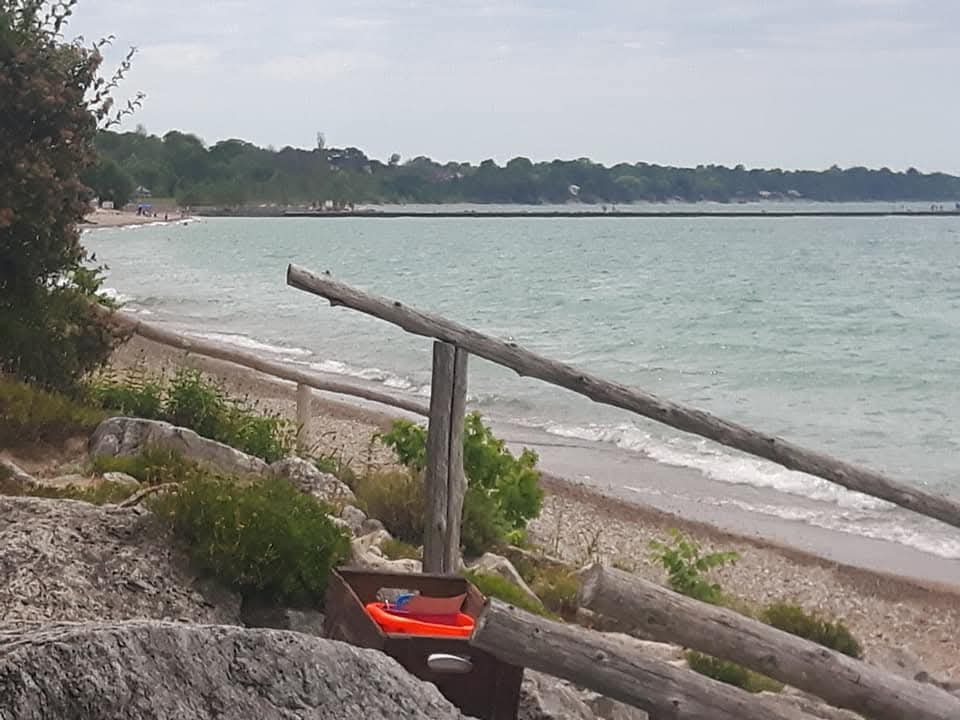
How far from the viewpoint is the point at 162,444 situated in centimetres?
868

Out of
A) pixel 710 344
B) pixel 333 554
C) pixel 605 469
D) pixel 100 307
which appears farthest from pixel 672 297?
pixel 333 554

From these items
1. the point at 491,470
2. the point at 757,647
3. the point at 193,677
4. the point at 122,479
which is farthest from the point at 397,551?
the point at 193,677

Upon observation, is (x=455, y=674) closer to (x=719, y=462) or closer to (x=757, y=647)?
(x=757, y=647)

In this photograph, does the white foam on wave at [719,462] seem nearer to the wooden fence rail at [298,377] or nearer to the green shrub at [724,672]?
the wooden fence rail at [298,377]

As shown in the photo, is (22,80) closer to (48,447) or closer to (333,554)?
(48,447)

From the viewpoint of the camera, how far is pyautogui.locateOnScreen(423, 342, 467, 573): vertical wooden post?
21.1 feet

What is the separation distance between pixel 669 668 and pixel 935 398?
2335 centimetres

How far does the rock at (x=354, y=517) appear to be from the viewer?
27.0ft

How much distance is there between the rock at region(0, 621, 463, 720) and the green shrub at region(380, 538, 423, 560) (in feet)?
15.1

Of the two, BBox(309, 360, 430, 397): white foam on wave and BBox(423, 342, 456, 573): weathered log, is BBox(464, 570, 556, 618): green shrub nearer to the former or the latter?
BBox(423, 342, 456, 573): weathered log

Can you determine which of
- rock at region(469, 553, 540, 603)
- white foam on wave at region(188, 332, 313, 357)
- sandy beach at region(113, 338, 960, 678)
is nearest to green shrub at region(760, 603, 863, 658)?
sandy beach at region(113, 338, 960, 678)

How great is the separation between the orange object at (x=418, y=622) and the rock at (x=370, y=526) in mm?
3167

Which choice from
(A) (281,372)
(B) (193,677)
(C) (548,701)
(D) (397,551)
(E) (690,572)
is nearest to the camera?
(B) (193,677)

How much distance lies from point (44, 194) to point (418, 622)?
6.79m
